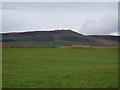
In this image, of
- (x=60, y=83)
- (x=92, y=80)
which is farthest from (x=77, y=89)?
(x=92, y=80)

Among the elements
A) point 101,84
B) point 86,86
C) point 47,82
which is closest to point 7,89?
point 47,82

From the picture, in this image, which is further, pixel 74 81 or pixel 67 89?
pixel 74 81

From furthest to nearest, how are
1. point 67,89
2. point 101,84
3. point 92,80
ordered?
point 92,80 < point 101,84 < point 67,89

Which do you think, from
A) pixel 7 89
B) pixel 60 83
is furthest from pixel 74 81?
pixel 7 89

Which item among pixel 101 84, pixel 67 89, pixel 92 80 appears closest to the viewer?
pixel 67 89

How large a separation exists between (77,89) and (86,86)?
3.53ft

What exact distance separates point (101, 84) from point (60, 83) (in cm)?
261

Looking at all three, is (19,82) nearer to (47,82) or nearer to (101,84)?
(47,82)

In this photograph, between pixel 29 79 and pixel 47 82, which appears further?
pixel 29 79

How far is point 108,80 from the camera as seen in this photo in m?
20.8

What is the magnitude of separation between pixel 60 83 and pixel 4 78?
14.7ft

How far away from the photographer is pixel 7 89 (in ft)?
56.6

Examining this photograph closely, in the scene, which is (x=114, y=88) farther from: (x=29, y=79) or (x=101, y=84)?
(x=29, y=79)

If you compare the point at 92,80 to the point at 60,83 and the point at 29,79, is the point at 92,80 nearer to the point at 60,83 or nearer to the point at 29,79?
the point at 60,83
